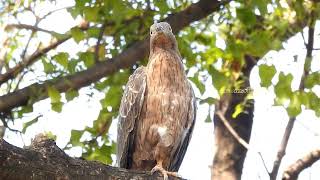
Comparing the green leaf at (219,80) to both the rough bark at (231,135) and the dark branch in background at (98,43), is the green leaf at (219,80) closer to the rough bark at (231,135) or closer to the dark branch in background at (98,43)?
the rough bark at (231,135)

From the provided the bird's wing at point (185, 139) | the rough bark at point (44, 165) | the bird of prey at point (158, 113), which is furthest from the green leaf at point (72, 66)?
the rough bark at point (44, 165)

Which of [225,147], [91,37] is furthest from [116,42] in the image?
[225,147]

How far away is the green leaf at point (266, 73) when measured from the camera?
570 cm

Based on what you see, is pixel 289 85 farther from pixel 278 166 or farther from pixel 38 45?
pixel 38 45

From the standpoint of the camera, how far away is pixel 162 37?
4.87m

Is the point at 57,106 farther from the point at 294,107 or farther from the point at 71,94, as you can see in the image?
the point at 294,107

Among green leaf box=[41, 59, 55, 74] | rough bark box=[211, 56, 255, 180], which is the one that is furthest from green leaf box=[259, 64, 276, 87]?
green leaf box=[41, 59, 55, 74]

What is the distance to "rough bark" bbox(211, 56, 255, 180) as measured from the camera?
759 centimetres

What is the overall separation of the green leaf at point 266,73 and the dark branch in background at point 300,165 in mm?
728

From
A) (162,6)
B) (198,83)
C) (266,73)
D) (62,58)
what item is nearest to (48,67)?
(62,58)

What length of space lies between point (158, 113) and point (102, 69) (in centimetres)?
207

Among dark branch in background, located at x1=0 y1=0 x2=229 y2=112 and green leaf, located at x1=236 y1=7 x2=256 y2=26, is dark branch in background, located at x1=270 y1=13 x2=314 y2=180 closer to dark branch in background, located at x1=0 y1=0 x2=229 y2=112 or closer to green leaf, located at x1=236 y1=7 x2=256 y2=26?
green leaf, located at x1=236 y1=7 x2=256 y2=26

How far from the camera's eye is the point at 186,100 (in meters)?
4.72

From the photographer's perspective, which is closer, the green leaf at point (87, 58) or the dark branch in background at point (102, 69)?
the dark branch in background at point (102, 69)
